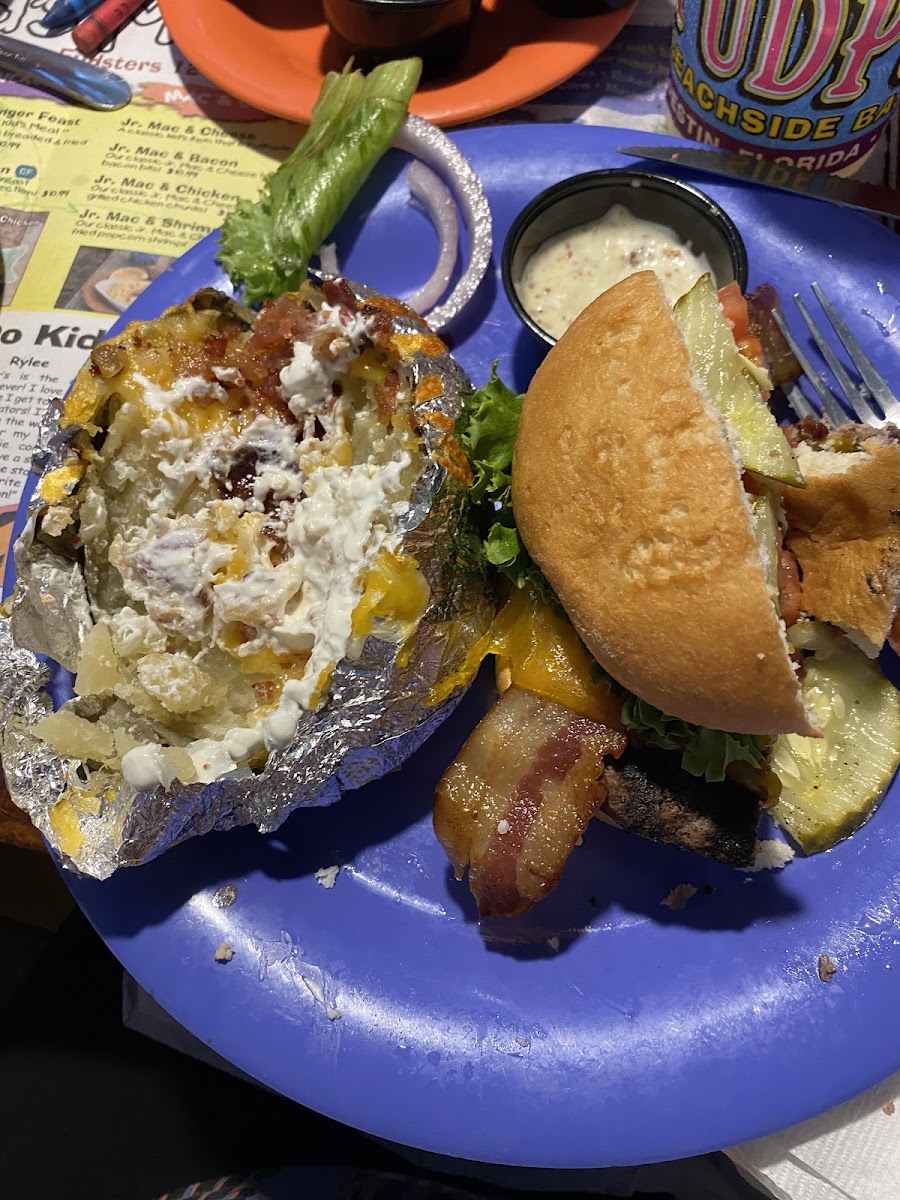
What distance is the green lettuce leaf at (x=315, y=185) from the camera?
69.4 inches

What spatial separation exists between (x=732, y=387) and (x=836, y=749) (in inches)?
26.5

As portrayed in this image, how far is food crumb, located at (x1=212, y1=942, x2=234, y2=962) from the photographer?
137 centimetres

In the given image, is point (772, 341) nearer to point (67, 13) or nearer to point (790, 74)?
point (790, 74)

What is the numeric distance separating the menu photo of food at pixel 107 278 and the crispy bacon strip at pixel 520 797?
1.46 metres

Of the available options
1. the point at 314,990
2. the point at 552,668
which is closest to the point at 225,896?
the point at 314,990

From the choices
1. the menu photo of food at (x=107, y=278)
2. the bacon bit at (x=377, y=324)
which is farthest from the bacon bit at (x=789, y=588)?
the menu photo of food at (x=107, y=278)

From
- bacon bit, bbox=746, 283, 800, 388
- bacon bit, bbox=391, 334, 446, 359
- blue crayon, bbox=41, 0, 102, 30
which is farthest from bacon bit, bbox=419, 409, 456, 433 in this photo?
blue crayon, bbox=41, 0, 102, 30

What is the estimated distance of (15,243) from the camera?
6.91 feet

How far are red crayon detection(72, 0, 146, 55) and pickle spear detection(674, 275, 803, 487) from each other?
2059mm

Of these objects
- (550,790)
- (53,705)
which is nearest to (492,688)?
(550,790)

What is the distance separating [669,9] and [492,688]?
1965 mm

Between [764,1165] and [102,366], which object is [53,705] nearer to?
[102,366]

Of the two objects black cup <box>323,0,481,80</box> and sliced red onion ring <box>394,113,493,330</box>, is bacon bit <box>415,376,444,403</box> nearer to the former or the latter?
sliced red onion ring <box>394,113,493,330</box>

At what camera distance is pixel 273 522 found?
1292mm
